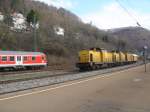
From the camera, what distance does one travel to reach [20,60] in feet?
146

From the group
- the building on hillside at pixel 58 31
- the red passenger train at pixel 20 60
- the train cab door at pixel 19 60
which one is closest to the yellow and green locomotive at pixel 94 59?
the red passenger train at pixel 20 60

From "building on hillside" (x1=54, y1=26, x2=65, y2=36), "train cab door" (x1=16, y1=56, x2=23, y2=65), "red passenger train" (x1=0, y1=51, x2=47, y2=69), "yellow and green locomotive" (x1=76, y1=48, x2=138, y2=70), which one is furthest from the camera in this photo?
"building on hillside" (x1=54, y1=26, x2=65, y2=36)

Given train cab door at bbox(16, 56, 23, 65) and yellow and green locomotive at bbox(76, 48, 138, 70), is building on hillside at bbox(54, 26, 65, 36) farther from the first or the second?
train cab door at bbox(16, 56, 23, 65)

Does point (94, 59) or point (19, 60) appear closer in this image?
point (94, 59)

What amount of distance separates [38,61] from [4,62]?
9924mm

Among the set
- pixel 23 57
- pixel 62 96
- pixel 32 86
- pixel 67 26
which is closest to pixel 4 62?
pixel 23 57

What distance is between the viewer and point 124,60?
68375 millimetres

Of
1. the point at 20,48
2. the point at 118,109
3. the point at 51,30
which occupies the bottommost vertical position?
the point at 118,109

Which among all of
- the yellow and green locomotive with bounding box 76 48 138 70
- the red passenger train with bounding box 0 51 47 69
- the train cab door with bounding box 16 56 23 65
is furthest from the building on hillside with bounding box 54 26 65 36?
the train cab door with bounding box 16 56 23 65

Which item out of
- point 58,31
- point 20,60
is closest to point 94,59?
point 20,60

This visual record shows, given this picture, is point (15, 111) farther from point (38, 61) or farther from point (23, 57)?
point (38, 61)

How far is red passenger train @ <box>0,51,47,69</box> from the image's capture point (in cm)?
4088

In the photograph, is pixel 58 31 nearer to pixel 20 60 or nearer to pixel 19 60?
pixel 20 60

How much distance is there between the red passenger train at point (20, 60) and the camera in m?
40.9
